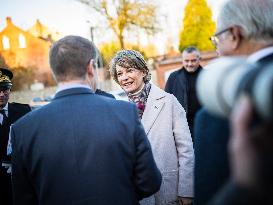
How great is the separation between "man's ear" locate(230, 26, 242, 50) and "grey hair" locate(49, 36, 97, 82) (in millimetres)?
952

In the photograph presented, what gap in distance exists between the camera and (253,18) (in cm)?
154

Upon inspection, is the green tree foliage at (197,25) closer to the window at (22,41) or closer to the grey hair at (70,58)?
the window at (22,41)

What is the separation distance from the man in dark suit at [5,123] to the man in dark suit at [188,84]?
118 inches

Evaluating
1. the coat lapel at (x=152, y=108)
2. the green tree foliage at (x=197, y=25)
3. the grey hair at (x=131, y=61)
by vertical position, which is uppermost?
the green tree foliage at (x=197, y=25)

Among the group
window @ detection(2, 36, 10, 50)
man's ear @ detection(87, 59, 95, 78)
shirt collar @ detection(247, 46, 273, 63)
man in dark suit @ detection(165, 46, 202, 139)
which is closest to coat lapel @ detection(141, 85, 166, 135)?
man's ear @ detection(87, 59, 95, 78)

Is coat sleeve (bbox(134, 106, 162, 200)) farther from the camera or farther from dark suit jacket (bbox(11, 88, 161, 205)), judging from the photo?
the camera

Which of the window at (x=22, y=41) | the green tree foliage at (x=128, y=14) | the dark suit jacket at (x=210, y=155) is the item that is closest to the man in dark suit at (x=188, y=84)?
the dark suit jacket at (x=210, y=155)

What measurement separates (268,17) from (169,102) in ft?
5.67

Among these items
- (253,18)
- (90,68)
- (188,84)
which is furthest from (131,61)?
(188,84)

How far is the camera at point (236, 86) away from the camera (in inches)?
32.6

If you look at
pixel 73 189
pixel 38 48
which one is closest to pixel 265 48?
pixel 73 189

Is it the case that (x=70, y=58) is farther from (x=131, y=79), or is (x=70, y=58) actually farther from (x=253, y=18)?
(x=131, y=79)

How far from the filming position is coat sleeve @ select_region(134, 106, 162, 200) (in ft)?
7.29

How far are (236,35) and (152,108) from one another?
168 cm
